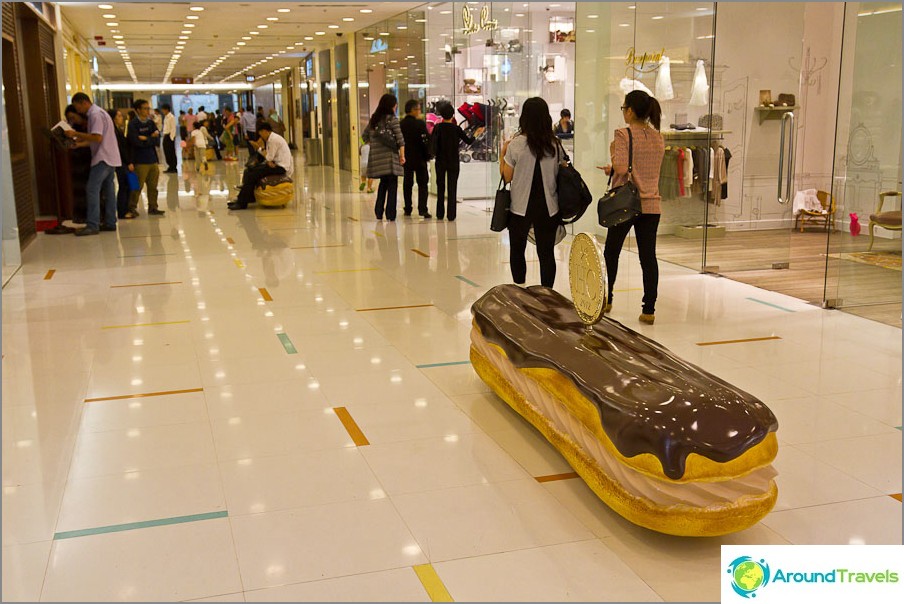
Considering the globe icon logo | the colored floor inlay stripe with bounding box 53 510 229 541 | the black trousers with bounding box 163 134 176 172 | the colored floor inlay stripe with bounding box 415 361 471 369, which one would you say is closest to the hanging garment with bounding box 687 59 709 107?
the colored floor inlay stripe with bounding box 415 361 471 369

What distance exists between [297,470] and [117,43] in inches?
819

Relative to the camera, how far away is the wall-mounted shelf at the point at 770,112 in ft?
30.2

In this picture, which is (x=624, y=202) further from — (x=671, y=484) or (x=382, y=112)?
(x=382, y=112)

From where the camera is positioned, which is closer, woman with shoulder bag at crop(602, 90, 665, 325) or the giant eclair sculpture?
the giant eclair sculpture

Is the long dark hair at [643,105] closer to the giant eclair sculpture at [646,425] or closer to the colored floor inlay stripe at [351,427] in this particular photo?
the giant eclair sculpture at [646,425]

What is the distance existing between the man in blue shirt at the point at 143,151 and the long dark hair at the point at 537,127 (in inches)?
304

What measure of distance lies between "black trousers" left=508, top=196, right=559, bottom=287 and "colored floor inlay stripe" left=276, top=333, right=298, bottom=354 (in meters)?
1.58

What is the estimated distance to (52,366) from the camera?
197 inches

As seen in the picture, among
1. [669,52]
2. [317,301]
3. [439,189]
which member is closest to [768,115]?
[669,52]

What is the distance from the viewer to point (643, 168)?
5754 millimetres

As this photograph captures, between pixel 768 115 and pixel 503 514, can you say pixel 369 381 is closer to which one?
pixel 503 514

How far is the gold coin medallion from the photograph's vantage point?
359 cm

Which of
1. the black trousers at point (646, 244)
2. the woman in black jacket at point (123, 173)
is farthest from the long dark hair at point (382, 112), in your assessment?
the black trousers at point (646, 244)

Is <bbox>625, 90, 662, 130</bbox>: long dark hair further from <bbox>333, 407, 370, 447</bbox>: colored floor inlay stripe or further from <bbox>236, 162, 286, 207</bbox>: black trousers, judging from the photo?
<bbox>236, 162, 286, 207</bbox>: black trousers
